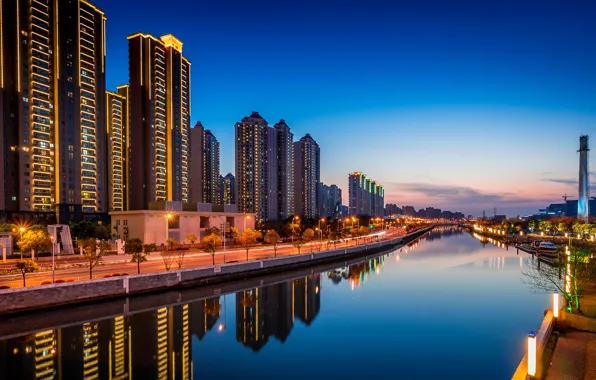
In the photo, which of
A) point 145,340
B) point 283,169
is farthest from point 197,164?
point 145,340

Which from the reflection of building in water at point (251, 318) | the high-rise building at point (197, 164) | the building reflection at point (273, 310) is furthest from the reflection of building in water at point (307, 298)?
the high-rise building at point (197, 164)

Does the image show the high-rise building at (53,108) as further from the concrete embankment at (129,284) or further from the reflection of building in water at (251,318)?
the reflection of building in water at (251,318)

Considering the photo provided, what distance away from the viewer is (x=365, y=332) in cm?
→ 2033

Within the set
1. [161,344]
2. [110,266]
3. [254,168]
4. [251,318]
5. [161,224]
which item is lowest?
[251,318]

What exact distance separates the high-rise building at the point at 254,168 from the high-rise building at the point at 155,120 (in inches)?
990

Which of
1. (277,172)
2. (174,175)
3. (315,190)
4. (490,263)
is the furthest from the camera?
(315,190)

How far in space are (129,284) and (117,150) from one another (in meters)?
66.2

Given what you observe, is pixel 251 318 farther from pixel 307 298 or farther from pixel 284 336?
pixel 307 298

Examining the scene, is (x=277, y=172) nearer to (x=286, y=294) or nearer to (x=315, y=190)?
(x=315, y=190)

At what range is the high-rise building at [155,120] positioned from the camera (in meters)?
78.3

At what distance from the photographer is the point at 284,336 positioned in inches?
788

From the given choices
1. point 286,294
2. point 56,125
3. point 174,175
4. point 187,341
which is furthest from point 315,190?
point 187,341

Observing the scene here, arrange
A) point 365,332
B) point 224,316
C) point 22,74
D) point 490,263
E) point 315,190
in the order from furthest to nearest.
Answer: point 315,190, point 22,74, point 490,263, point 224,316, point 365,332

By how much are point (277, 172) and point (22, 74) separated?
222ft
